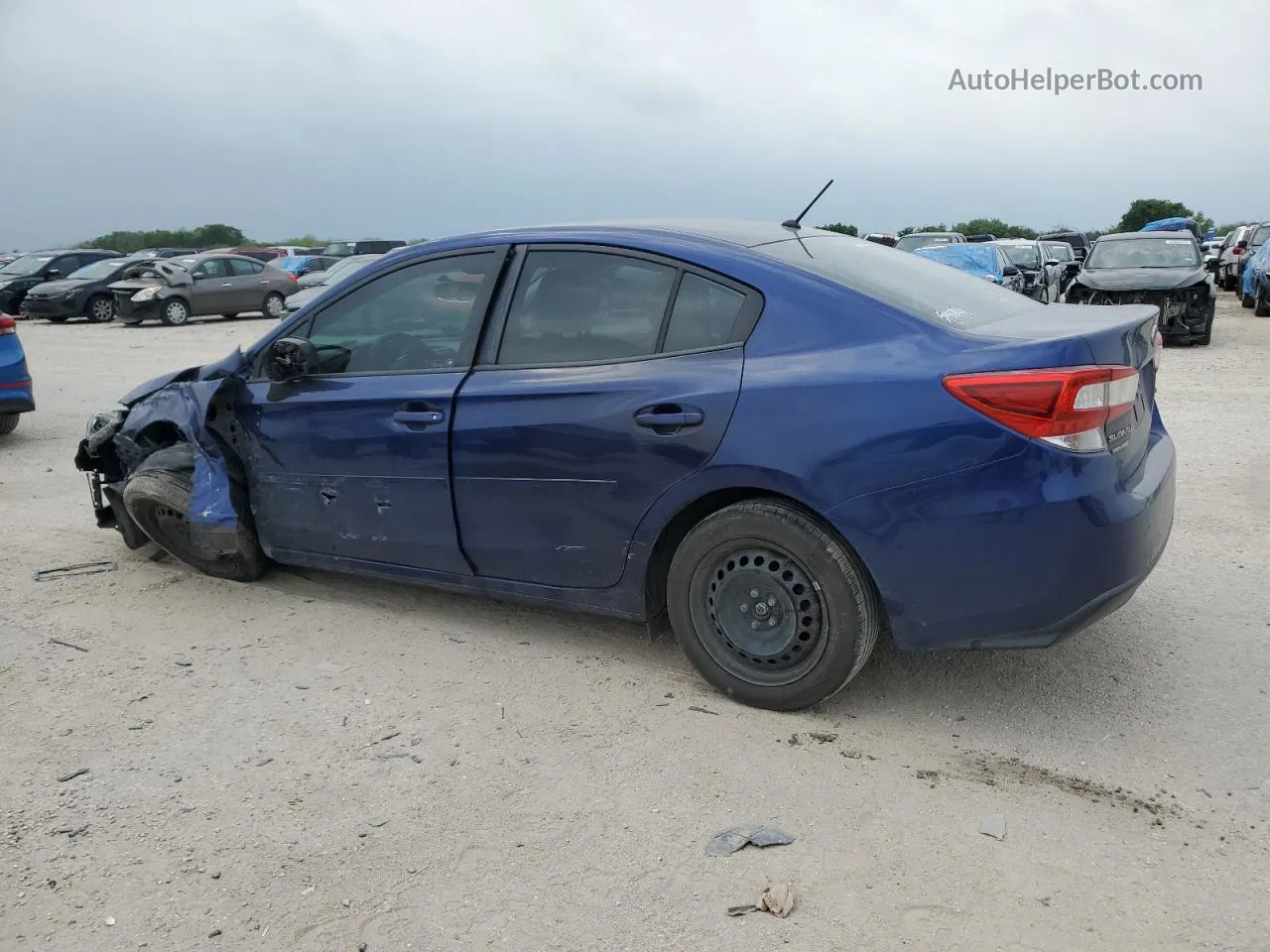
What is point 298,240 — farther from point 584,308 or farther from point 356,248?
point 584,308

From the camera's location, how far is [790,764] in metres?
3.32

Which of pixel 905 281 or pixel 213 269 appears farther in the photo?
pixel 213 269

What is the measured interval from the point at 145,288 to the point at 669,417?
2237cm

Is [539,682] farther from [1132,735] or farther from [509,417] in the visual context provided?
[1132,735]

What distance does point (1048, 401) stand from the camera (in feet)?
10.1

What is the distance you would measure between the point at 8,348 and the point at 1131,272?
524 inches

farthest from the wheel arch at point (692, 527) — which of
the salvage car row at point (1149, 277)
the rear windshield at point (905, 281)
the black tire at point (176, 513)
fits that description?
the salvage car row at point (1149, 277)

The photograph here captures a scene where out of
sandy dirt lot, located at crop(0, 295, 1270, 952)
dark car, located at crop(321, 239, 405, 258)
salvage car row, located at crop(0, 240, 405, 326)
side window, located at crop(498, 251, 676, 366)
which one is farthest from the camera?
dark car, located at crop(321, 239, 405, 258)

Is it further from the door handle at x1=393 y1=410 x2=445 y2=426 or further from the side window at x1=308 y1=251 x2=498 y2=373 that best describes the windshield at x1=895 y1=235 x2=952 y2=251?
the door handle at x1=393 y1=410 x2=445 y2=426

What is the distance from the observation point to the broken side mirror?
14.6ft

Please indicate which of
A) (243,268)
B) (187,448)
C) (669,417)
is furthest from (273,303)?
(669,417)

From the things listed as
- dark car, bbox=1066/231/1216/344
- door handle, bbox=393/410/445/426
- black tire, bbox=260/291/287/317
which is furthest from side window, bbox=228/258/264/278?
door handle, bbox=393/410/445/426

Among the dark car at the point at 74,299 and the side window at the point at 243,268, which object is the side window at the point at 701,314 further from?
the dark car at the point at 74,299

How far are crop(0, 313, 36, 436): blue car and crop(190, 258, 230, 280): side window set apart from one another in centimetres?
1563
